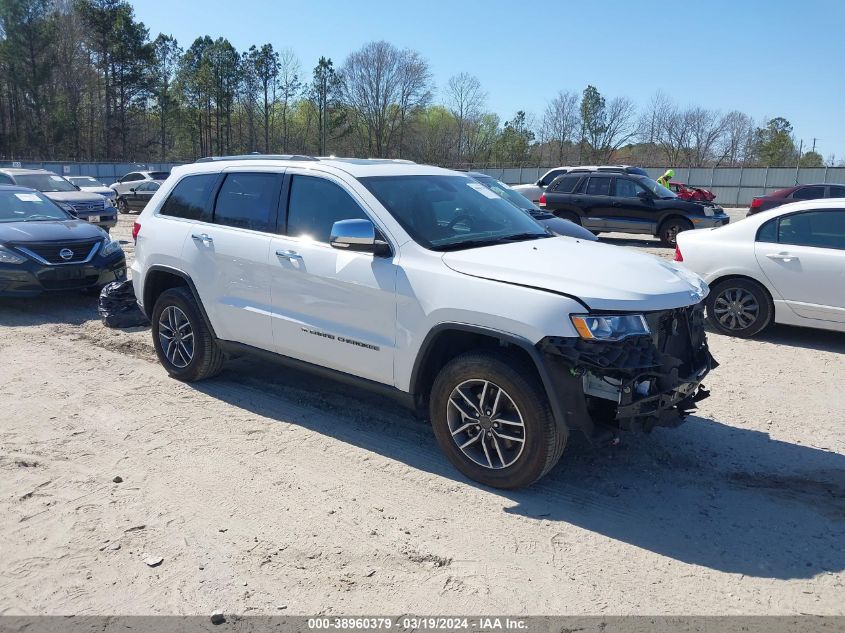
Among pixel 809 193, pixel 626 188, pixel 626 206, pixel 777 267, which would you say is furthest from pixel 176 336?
pixel 809 193

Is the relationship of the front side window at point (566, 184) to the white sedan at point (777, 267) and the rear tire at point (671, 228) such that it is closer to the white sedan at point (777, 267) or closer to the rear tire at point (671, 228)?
the rear tire at point (671, 228)

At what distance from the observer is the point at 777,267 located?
7559mm

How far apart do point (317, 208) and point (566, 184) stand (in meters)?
14.2

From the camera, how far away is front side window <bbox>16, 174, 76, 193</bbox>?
16422mm

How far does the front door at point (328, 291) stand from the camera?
175 inches

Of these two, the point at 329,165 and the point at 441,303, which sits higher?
the point at 329,165

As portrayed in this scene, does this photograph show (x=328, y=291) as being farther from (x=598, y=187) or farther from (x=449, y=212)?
(x=598, y=187)

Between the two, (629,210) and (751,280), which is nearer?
(751,280)

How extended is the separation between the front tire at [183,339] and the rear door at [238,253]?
0.26 metres

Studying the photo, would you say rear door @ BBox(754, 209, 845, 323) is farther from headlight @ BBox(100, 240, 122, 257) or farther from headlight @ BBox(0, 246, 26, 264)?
headlight @ BBox(0, 246, 26, 264)

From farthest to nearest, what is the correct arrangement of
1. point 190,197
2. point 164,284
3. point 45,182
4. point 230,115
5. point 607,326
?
point 230,115, point 45,182, point 164,284, point 190,197, point 607,326

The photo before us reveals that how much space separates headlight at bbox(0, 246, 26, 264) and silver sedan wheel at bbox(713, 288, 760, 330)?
865cm

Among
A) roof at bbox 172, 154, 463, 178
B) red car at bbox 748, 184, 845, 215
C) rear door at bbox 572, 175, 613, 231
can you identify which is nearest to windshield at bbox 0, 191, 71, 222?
roof at bbox 172, 154, 463, 178

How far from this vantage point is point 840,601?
3119 mm
